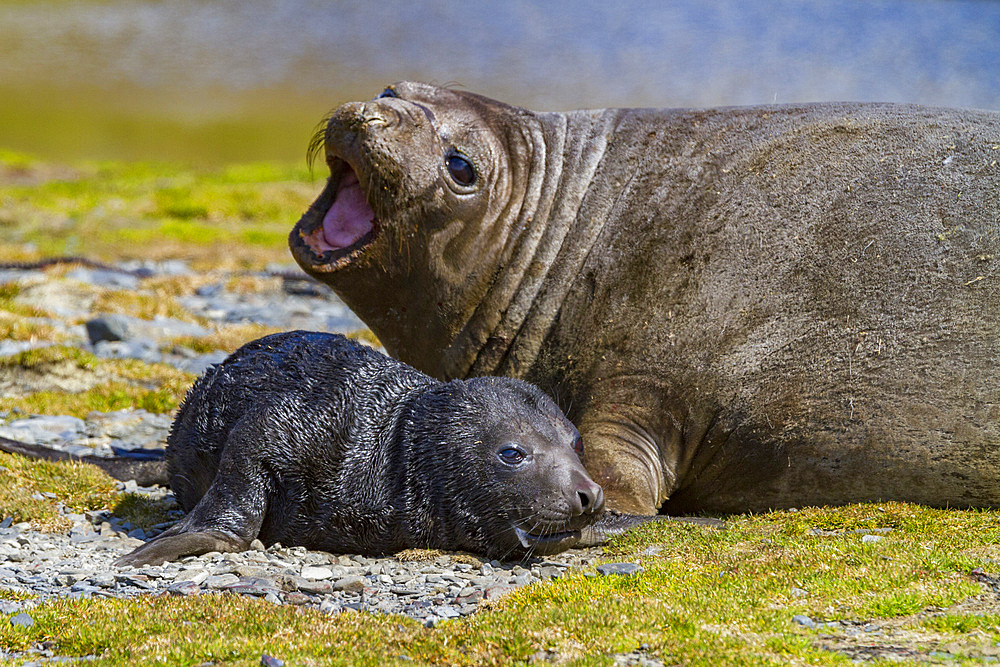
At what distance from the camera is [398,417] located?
6.84 metres

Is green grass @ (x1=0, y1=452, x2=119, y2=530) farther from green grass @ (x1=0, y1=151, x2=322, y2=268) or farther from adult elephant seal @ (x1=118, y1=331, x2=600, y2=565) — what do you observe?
green grass @ (x1=0, y1=151, x2=322, y2=268)

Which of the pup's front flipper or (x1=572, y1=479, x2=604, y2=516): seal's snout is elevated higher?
(x1=572, y1=479, x2=604, y2=516): seal's snout

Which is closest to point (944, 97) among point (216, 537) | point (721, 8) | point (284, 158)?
point (284, 158)

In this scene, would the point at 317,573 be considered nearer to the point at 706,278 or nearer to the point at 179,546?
the point at 179,546

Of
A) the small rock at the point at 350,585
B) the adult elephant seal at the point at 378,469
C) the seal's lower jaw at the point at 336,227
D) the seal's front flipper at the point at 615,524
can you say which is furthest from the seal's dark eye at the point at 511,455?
the seal's lower jaw at the point at 336,227

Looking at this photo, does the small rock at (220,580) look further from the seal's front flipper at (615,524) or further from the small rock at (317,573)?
the seal's front flipper at (615,524)

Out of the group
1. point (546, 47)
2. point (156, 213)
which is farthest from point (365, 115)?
point (546, 47)

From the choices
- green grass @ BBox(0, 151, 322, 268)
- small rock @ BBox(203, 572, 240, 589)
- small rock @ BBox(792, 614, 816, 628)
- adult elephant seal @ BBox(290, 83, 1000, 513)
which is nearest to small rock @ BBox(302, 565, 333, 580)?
small rock @ BBox(203, 572, 240, 589)

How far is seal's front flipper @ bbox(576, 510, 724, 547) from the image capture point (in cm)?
652

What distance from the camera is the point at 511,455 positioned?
6375 millimetres

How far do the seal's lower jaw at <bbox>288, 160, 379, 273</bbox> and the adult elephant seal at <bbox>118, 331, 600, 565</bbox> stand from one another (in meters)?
0.95

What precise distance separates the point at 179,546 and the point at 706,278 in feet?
11.7

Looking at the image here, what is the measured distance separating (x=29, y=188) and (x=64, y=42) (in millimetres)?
54917

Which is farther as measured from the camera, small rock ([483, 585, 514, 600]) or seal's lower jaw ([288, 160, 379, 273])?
seal's lower jaw ([288, 160, 379, 273])
